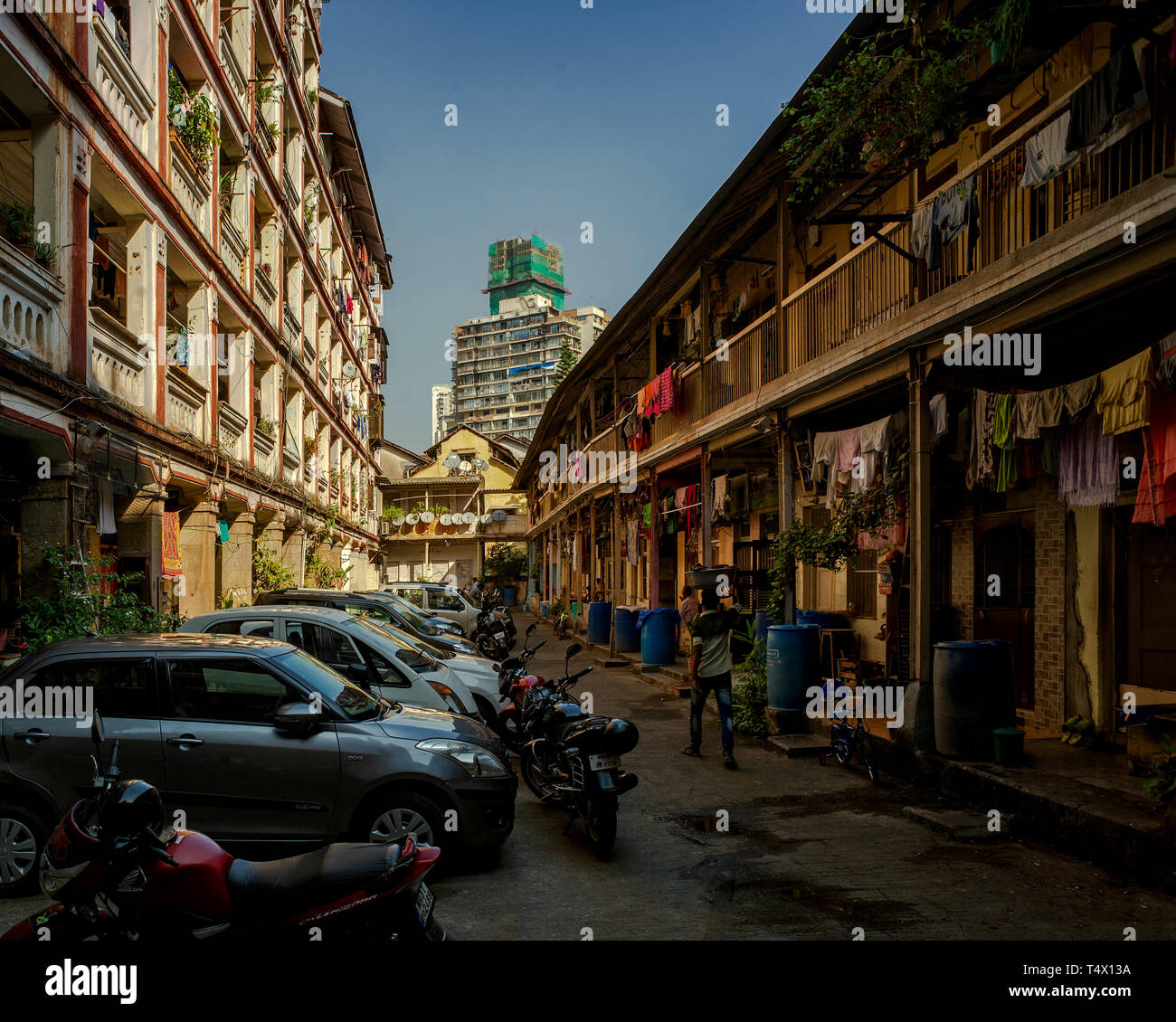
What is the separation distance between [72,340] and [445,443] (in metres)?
47.5

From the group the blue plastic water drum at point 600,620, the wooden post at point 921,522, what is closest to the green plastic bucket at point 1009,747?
the wooden post at point 921,522

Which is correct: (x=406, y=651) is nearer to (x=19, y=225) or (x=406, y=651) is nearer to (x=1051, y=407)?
(x=19, y=225)

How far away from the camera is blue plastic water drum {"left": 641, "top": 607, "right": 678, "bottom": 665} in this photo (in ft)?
55.5

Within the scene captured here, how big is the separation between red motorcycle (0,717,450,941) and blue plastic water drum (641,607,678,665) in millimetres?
13511

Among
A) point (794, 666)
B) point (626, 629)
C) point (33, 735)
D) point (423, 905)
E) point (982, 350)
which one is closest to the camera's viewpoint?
point (423, 905)

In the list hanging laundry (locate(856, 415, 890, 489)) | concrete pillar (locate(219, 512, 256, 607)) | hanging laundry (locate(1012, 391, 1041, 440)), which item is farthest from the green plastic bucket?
concrete pillar (locate(219, 512, 256, 607))

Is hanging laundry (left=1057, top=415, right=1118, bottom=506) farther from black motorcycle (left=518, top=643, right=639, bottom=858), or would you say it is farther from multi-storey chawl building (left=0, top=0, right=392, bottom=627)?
multi-storey chawl building (left=0, top=0, right=392, bottom=627)

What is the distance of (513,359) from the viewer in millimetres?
115938

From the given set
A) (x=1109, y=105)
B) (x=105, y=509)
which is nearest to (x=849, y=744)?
(x=1109, y=105)

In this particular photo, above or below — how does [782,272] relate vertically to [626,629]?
above

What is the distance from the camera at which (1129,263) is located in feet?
20.5

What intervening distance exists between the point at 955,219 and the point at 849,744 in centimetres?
518

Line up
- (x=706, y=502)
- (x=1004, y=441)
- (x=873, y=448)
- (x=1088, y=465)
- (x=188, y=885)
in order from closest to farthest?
(x=188, y=885) → (x=1088, y=465) → (x=1004, y=441) → (x=873, y=448) → (x=706, y=502)

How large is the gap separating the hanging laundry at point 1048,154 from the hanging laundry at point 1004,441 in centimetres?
197
